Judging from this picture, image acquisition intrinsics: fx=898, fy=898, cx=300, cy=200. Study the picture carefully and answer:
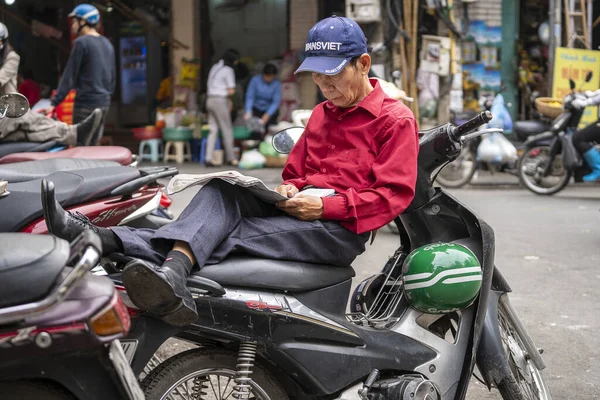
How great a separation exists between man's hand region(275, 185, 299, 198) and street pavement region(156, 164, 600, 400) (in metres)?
1.58

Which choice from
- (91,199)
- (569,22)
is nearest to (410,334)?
(91,199)

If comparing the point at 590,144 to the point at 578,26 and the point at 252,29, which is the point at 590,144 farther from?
the point at 252,29

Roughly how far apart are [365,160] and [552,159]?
28.8 feet

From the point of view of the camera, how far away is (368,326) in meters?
3.21

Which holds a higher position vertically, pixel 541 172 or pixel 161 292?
pixel 161 292

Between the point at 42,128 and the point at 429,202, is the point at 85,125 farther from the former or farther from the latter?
the point at 429,202

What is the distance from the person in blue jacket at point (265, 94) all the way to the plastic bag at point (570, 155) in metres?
5.42

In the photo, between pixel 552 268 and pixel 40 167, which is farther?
pixel 552 268

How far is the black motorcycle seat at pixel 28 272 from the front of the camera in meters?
2.09

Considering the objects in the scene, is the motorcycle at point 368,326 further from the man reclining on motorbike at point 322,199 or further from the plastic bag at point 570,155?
the plastic bag at point 570,155

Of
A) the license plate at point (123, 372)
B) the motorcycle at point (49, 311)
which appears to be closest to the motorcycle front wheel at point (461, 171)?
the license plate at point (123, 372)

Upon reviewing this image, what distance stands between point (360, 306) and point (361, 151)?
26.9 inches

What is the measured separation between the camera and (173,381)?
8.98 ft

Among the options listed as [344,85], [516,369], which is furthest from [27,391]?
[516,369]
